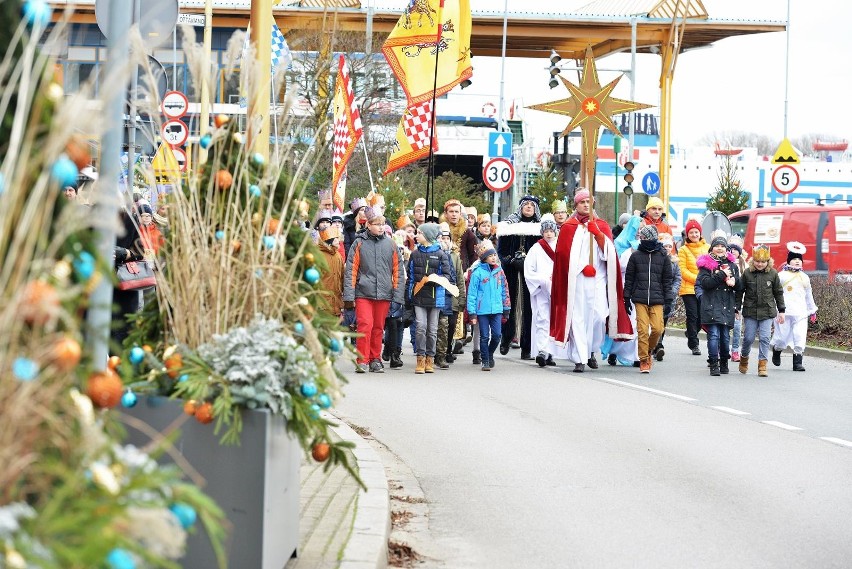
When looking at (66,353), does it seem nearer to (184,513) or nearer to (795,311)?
(184,513)

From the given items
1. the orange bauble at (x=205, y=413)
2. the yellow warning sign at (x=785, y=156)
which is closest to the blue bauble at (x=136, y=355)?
the orange bauble at (x=205, y=413)

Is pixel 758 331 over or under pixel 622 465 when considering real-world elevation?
over

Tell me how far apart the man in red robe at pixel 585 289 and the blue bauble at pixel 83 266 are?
14619 mm

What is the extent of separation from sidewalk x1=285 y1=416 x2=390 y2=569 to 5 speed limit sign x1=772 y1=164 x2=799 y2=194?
2394cm

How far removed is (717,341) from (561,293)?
204 cm

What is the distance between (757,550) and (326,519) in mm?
2174

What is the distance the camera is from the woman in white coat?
59.6ft

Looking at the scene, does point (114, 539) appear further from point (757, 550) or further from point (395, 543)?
point (757, 550)

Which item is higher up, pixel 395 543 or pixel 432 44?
pixel 432 44

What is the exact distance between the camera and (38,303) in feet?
8.66

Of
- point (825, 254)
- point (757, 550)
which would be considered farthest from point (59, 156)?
point (825, 254)

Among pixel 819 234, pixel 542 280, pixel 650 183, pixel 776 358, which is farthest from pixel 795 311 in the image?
pixel 650 183

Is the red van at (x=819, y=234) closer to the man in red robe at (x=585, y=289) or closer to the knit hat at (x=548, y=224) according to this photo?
the knit hat at (x=548, y=224)

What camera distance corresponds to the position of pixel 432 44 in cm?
2234
